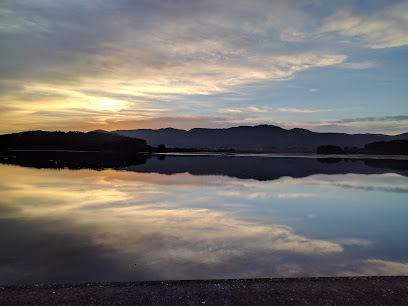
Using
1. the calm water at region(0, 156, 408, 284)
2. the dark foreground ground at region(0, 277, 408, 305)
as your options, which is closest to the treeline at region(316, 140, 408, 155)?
the calm water at region(0, 156, 408, 284)

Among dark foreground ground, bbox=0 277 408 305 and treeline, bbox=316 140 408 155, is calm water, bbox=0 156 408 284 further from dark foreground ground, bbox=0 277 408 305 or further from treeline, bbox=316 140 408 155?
treeline, bbox=316 140 408 155

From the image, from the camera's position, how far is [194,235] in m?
14.6

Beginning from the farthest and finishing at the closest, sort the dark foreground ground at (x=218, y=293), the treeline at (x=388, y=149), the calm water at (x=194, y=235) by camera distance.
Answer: the treeline at (x=388, y=149), the calm water at (x=194, y=235), the dark foreground ground at (x=218, y=293)

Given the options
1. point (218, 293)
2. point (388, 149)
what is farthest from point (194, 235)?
point (388, 149)

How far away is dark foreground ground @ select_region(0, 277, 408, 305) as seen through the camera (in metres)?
7.92

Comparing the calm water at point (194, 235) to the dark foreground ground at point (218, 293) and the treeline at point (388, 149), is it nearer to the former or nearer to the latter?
the dark foreground ground at point (218, 293)

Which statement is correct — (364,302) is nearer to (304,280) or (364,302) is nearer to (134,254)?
(304,280)

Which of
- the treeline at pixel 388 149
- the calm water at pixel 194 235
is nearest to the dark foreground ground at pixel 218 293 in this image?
the calm water at pixel 194 235

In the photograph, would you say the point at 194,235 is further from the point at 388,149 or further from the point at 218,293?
the point at 388,149

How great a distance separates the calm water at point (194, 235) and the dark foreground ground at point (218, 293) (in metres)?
1.23

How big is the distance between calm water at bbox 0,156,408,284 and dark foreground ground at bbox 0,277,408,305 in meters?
1.23

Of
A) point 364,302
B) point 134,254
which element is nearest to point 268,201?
point 134,254

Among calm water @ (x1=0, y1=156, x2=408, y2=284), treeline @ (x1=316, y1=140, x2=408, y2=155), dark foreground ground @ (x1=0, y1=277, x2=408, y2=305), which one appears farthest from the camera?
treeline @ (x1=316, y1=140, x2=408, y2=155)

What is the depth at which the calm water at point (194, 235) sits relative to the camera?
10.6 meters
